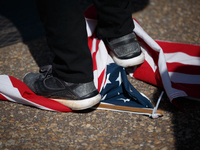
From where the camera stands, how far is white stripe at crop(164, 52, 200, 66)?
1673mm

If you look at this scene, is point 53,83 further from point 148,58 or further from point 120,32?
point 148,58

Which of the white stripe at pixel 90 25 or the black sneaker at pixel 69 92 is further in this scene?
the white stripe at pixel 90 25

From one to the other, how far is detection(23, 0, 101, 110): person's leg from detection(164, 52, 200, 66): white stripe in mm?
787

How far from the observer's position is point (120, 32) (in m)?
1.57

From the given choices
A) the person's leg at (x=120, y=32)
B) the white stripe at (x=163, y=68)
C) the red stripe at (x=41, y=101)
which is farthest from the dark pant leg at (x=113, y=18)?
the red stripe at (x=41, y=101)

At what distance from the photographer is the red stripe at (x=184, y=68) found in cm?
158

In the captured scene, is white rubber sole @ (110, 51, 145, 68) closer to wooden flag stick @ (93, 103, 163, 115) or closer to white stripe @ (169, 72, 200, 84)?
white stripe @ (169, 72, 200, 84)

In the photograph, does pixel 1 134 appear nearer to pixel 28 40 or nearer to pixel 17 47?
pixel 17 47

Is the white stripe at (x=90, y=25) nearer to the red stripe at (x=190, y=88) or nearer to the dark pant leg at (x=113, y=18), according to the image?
Answer: the dark pant leg at (x=113, y=18)

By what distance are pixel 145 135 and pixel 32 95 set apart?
0.77m

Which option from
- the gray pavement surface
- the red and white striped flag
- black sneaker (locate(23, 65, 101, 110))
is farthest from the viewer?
the red and white striped flag

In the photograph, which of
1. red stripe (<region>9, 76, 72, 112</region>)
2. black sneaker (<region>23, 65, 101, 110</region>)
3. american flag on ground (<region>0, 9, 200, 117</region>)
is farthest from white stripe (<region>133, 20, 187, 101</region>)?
red stripe (<region>9, 76, 72, 112</region>)

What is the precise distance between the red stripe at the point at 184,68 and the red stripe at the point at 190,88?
137 millimetres

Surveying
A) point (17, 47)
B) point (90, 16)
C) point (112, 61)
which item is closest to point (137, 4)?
point (90, 16)
